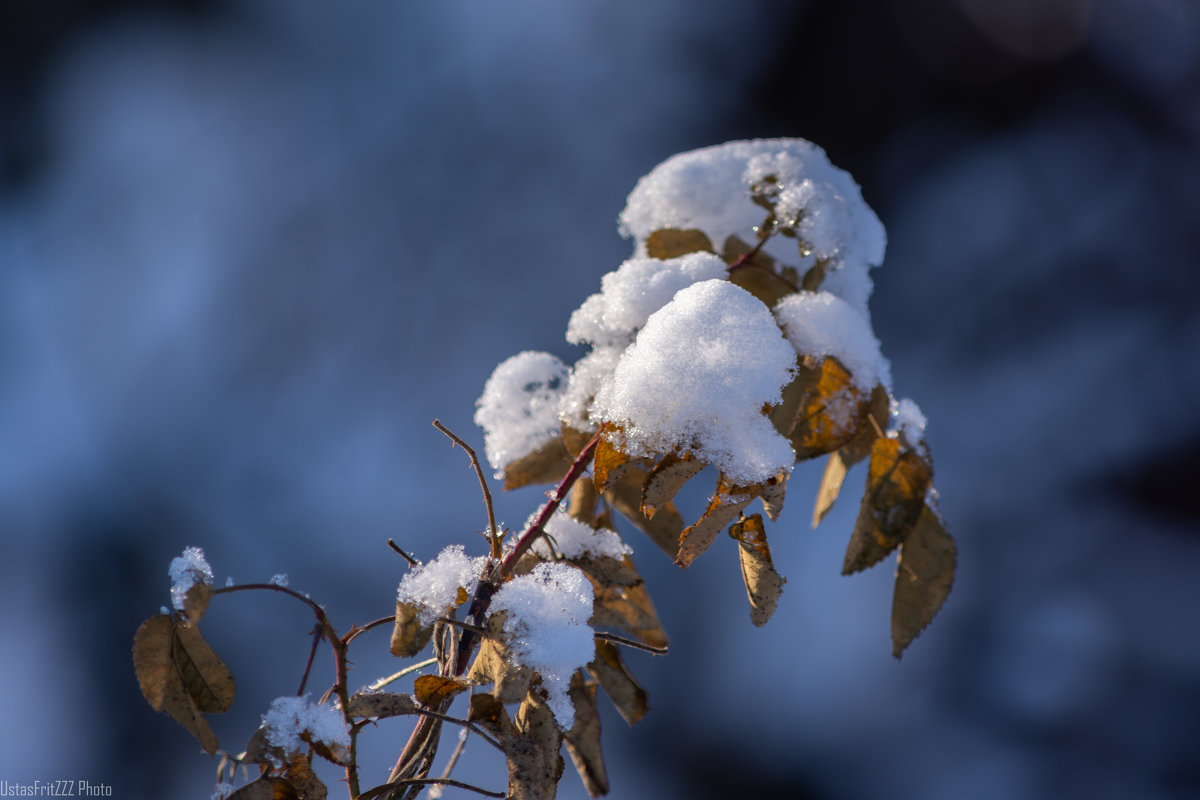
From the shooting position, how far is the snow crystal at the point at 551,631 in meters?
0.35

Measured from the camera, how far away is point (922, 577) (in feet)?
1.55

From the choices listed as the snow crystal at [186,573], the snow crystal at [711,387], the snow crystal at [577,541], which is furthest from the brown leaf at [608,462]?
the snow crystal at [186,573]

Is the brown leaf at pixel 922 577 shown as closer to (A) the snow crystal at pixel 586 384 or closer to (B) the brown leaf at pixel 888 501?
(B) the brown leaf at pixel 888 501

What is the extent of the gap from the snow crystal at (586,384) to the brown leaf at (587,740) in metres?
0.18

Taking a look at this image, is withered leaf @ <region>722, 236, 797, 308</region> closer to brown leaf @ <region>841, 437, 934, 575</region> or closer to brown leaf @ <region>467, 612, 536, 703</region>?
brown leaf @ <region>841, 437, 934, 575</region>

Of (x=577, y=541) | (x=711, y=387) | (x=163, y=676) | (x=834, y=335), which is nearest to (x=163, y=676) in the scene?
(x=163, y=676)

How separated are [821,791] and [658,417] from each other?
2276 mm

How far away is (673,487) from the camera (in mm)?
346

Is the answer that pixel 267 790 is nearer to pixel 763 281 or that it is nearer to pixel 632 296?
pixel 632 296

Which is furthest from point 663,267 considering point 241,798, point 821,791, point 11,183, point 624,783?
point 11,183

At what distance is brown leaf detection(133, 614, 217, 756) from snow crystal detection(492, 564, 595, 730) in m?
0.19

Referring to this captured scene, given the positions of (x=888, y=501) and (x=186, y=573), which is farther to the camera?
(x=888, y=501)

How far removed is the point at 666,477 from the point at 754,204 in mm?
329

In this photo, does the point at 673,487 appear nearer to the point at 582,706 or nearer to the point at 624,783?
the point at 582,706
